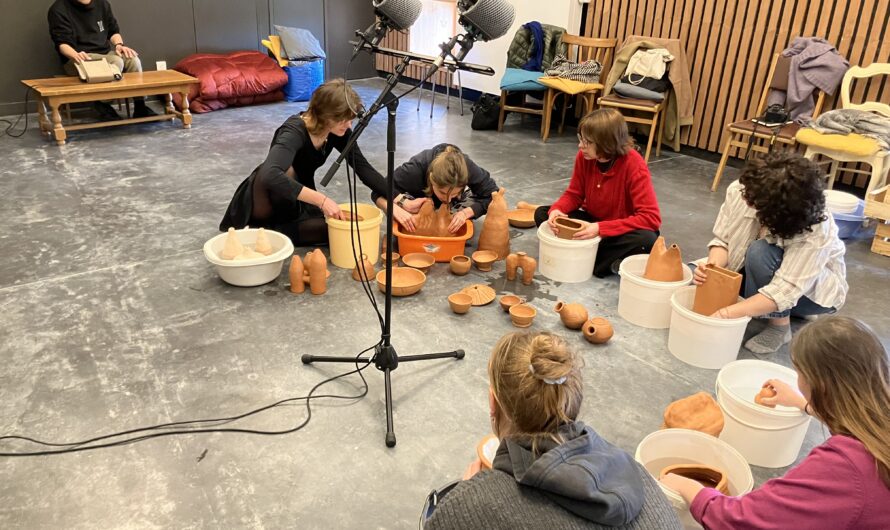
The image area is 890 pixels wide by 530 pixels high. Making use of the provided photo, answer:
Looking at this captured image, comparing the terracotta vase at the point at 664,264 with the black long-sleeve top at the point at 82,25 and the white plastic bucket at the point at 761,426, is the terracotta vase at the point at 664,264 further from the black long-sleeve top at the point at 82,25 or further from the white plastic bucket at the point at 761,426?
the black long-sleeve top at the point at 82,25

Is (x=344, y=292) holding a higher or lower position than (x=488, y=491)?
lower

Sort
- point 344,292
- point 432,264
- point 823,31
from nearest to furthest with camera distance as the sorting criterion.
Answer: point 344,292 → point 432,264 → point 823,31

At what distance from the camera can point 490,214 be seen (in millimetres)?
3512

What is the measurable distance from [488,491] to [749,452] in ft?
4.47

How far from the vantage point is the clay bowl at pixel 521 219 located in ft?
13.5

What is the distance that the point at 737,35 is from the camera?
5.50m

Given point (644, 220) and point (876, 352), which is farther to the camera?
point (644, 220)

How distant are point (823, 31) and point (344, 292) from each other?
4.20 meters

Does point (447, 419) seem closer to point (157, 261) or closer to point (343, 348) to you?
point (343, 348)

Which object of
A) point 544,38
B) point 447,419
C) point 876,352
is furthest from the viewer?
point 544,38

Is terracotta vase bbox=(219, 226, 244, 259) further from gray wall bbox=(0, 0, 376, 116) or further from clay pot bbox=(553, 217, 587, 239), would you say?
gray wall bbox=(0, 0, 376, 116)

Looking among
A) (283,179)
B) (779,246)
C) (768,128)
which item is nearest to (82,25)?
(283,179)

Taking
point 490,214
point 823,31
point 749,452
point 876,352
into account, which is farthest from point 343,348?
point 823,31

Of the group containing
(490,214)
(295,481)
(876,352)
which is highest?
(876,352)
